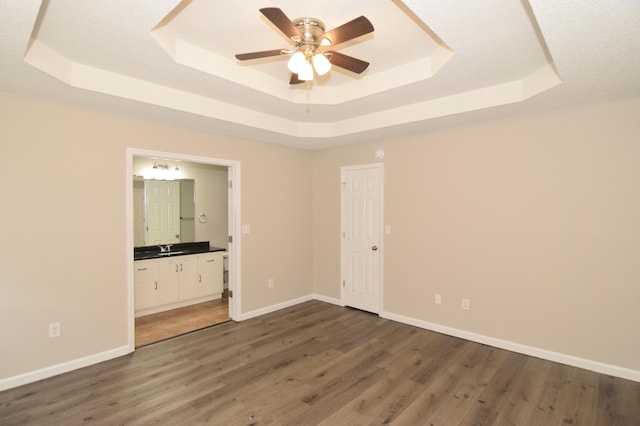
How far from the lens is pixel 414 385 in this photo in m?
2.75

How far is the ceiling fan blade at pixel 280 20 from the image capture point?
66.8 inches

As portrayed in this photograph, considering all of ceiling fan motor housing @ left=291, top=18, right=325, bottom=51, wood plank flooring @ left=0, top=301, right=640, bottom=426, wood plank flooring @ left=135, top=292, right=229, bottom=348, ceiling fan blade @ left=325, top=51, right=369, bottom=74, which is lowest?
wood plank flooring @ left=0, top=301, right=640, bottom=426

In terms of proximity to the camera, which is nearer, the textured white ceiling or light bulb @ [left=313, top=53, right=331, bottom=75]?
the textured white ceiling

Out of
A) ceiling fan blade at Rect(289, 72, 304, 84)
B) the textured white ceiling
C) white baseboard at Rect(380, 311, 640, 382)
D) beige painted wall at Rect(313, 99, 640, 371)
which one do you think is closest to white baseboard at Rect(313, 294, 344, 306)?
beige painted wall at Rect(313, 99, 640, 371)

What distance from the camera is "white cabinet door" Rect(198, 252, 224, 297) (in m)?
5.12

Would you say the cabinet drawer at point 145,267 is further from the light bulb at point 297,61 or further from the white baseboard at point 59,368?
the light bulb at point 297,61

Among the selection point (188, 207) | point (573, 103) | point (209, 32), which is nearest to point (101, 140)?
point (209, 32)

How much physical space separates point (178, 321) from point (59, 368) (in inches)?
58.9

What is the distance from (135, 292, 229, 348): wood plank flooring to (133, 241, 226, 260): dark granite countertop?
33.1 inches

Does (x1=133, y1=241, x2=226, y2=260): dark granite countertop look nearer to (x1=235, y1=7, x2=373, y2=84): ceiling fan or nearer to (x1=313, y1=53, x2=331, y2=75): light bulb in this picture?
(x1=235, y1=7, x2=373, y2=84): ceiling fan

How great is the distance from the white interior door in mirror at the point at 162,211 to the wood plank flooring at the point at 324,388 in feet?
7.05

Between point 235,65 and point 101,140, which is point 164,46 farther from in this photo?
point 101,140

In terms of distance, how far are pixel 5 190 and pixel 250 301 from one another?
9.23 feet

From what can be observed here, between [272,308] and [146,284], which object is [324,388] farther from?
[146,284]
